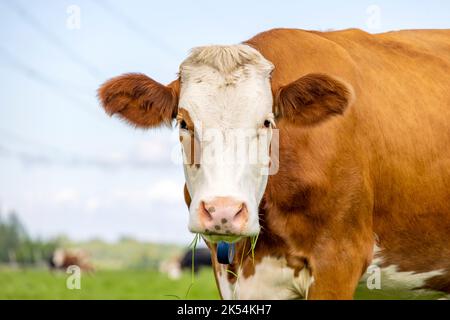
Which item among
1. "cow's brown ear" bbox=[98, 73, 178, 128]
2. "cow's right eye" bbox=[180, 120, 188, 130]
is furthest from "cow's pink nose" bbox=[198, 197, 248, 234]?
"cow's brown ear" bbox=[98, 73, 178, 128]

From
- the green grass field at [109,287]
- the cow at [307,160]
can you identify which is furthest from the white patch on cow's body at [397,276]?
the green grass field at [109,287]

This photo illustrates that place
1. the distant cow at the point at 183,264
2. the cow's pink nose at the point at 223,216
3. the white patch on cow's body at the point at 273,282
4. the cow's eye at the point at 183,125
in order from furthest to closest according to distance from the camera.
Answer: the distant cow at the point at 183,264, the white patch on cow's body at the point at 273,282, the cow's eye at the point at 183,125, the cow's pink nose at the point at 223,216

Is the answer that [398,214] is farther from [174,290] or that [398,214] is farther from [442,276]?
[174,290]

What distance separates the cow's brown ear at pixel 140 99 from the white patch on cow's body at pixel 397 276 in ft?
6.97

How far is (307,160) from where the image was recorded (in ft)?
19.6

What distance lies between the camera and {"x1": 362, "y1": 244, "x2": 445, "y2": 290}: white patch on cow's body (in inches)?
253

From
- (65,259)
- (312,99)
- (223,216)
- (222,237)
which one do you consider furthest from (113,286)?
(223,216)

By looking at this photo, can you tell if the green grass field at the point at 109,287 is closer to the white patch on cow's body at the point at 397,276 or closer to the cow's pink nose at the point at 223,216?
the white patch on cow's body at the point at 397,276

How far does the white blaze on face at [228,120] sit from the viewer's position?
5.27 metres

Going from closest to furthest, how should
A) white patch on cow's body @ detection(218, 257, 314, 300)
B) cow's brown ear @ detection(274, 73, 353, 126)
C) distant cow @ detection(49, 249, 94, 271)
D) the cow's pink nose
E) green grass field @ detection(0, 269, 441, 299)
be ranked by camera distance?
the cow's pink nose
cow's brown ear @ detection(274, 73, 353, 126)
white patch on cow's body @ detection(218, 257, 314, 300)
green grass field @ detection(0, 269, 441, 299)
distant cow @ detection(49, 249, 94, 271)

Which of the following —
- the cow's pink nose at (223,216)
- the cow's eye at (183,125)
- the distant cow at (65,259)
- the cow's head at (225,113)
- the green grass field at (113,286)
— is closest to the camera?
the cow's pink nose at (223,216)

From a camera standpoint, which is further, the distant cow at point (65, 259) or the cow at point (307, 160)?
the distant cow at point (65, 259)

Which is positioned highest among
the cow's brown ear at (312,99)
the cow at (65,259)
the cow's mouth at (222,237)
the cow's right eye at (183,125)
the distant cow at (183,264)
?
the cow's brown ear at (312,99)

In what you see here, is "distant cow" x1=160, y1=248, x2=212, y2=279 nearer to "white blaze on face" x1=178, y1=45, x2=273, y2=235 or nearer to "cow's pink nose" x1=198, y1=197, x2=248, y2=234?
"white blaze on face" x1=178, y1=45, x2=273, y2=235
